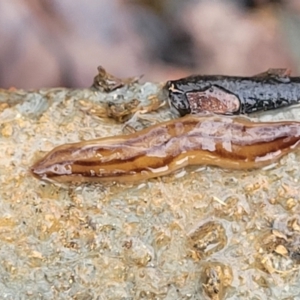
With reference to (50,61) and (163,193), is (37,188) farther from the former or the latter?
(50,61)

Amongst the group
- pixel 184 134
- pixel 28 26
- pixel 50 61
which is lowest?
pixel 184 134

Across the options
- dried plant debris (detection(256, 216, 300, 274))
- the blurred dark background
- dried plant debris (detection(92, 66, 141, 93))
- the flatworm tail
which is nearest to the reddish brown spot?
the flatworm tail

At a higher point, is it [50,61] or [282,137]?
[50,61]

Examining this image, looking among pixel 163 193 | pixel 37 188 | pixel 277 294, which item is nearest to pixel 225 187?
pixel 163 193

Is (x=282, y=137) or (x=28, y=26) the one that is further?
(x=28, y=26)

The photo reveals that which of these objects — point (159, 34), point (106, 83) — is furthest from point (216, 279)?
point (159, 34)

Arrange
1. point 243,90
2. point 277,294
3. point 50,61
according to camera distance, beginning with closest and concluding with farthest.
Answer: point 277,294 < point 243,90 < point 50,61

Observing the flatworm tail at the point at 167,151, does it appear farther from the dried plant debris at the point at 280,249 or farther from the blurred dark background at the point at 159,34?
the blurred dark background at the point at 159,34

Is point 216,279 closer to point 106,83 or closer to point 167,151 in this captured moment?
point 167,151
